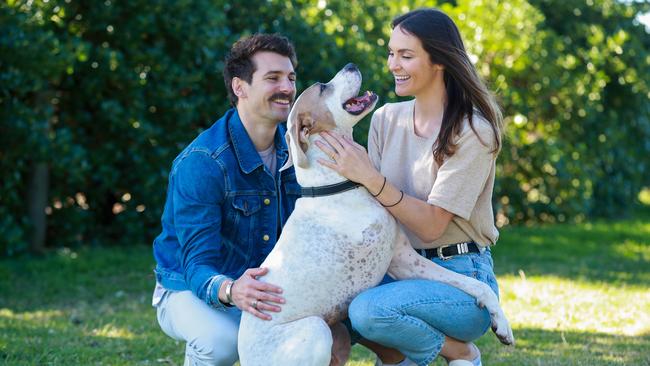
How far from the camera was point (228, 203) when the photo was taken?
394cm

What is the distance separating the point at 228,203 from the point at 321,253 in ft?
2.16

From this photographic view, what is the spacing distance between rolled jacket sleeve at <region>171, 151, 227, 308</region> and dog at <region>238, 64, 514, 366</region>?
12.3 inches

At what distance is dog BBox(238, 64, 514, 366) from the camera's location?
134 inches

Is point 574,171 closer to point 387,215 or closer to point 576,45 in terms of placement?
point 576,45

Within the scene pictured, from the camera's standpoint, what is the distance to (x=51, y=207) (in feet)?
26.6

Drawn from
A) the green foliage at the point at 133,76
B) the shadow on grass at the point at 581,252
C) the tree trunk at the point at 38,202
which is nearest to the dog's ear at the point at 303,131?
the green foliage at the point at 133,76

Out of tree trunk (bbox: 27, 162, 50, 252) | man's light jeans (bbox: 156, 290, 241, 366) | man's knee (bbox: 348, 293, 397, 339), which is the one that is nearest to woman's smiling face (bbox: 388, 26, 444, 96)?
man's knee (bbox: 348, 293, 397, 339)

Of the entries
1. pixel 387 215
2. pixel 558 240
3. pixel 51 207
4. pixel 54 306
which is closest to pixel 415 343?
pixel 387 215

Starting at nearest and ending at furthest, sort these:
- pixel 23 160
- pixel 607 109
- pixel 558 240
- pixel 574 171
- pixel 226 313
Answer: pixel 226 313, pixel 23 160, pixel 558 240, pixel 574 171, pixel 607 109

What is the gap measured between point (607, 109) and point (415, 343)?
8729 millimetres

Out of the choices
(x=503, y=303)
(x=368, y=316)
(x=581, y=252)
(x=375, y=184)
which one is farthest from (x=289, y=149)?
(x=581, y=252)

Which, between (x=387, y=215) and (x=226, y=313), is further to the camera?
(x=226, y=313)

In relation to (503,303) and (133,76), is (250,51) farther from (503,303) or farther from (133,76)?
(133,76)

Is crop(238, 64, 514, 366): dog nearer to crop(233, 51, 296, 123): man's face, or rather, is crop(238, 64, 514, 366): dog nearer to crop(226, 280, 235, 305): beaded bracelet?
crop(226, 280, 235, 305): beaded bracelet
